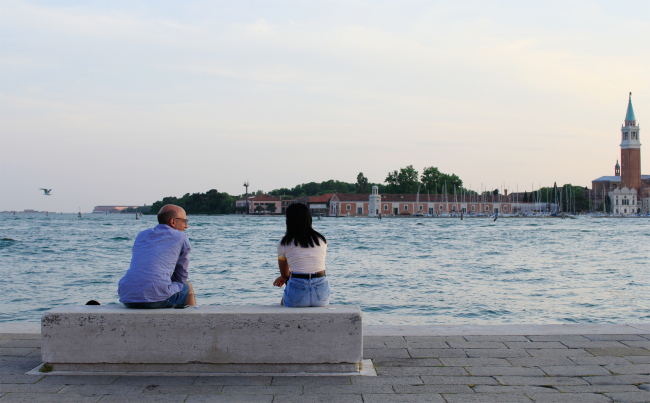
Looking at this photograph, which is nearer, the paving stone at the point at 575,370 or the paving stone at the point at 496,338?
the paving stone at the point at 575,370

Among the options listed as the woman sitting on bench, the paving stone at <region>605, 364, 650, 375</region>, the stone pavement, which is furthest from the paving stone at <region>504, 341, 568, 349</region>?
the woman sitting on bench

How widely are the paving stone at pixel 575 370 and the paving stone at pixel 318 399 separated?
1.22m

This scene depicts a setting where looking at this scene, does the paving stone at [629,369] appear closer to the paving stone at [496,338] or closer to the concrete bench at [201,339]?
the paving stone at [496,338]

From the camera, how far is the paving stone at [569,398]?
274 centimetres

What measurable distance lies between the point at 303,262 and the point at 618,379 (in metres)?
1.91

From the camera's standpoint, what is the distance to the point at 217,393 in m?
2.83

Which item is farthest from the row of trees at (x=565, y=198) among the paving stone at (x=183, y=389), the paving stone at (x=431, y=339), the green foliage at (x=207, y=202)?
the paving stone at (x=183, y=389)

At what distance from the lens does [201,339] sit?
3129mm

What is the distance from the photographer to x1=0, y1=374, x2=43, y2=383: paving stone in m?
3.00

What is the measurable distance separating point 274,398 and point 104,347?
→ 1.07 meters

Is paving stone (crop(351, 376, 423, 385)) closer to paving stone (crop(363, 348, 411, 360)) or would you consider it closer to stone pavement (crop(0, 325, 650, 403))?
stone pavement (crop(0, 325, 650, 403))

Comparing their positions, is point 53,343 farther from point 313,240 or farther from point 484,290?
point 484,290

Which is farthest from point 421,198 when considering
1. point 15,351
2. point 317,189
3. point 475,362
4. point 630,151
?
point 15,351

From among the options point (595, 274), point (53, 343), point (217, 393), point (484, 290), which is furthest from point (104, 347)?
point (595, 274)
